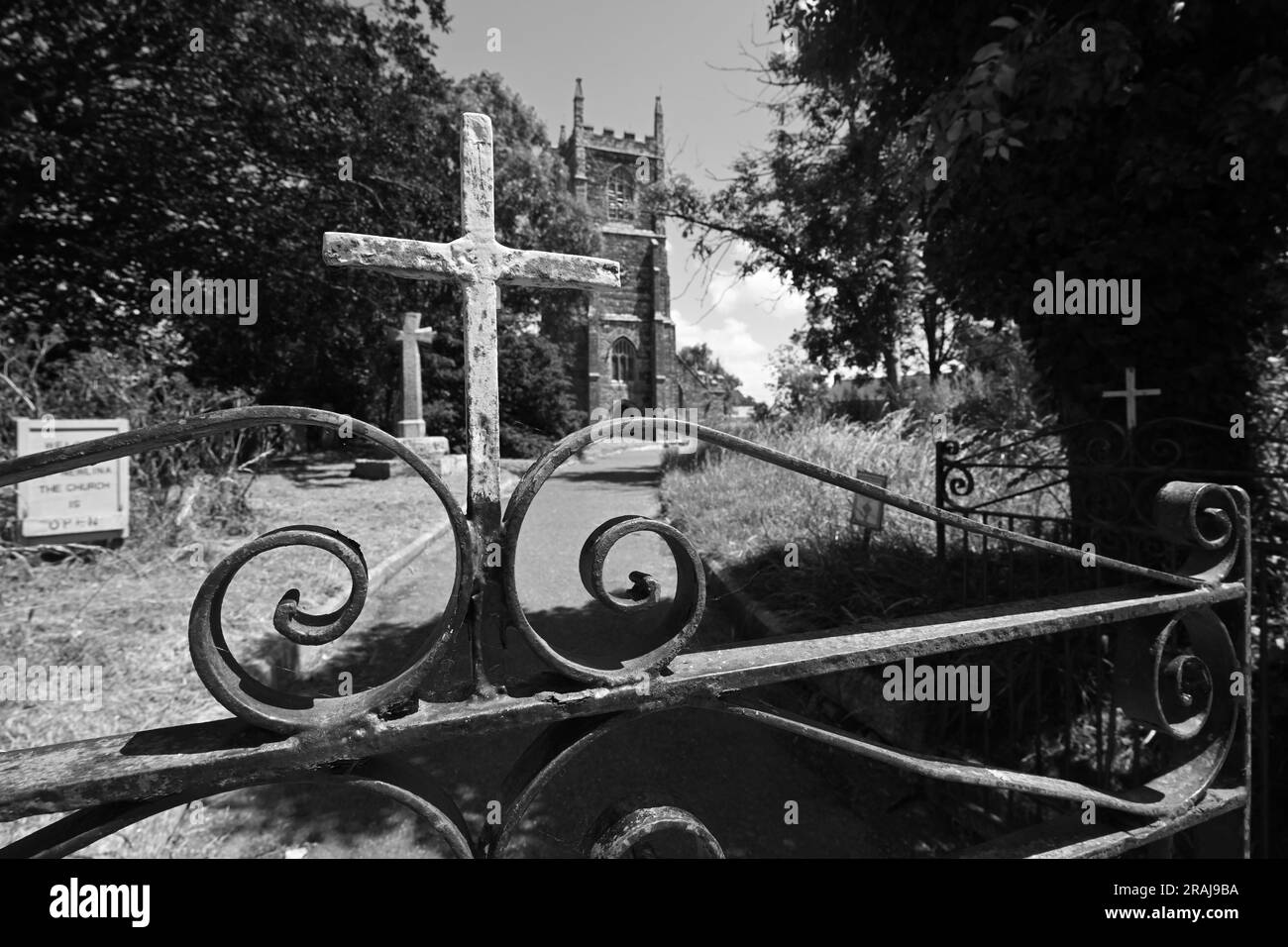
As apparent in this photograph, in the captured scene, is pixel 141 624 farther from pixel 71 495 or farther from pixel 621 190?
pixel 621 190

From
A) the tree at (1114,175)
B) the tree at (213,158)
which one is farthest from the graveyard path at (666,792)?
the tree at (213,158)

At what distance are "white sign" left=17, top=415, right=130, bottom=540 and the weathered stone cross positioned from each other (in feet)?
16.8

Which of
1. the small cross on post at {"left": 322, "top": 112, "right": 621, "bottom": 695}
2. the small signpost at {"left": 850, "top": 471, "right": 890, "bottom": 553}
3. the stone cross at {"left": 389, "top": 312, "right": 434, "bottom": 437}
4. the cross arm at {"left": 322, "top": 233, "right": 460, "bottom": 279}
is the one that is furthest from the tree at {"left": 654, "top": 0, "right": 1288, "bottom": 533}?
the stone cross at {"left": 389, "top": 312, "right": 434, "bottom": 437}

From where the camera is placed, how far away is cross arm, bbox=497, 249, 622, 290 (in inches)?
46.3

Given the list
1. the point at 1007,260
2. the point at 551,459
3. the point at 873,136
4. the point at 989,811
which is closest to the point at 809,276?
the point at 873,136

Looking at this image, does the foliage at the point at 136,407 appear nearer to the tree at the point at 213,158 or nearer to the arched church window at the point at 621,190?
the tree at the point at 213,158

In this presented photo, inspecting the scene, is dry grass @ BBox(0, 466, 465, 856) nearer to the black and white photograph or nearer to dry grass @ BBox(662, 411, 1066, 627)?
the black and white photograph

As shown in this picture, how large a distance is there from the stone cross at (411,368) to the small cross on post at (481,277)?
13.3 m

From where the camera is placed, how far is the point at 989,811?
2.31 metres

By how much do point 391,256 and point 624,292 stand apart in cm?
3331

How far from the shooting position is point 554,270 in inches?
49.6

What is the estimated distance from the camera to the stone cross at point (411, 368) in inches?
525

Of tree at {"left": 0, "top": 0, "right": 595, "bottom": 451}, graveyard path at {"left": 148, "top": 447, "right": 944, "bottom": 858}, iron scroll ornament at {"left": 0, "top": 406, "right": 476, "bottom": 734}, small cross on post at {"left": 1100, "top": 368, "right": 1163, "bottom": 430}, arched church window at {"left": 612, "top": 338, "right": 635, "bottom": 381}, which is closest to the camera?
iron scroll ornament at {"left": 0, "top": 406, "right": 476, "bottom": 734}
